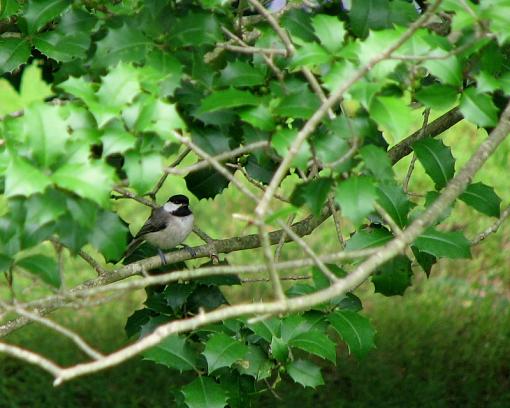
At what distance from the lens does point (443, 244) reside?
3.07 m

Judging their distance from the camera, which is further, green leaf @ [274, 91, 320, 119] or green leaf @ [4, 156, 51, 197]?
green leaf @ [274, 91, 320, 119]

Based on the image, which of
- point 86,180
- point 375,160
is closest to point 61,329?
point 86,180

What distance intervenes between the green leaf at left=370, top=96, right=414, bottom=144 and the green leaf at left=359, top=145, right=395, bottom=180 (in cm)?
13

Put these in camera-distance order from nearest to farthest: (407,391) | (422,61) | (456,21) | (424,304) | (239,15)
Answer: (456,21) < (422,61) < (239,15) < (407,391) < (424,304)

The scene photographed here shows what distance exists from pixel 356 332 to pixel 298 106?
99cm

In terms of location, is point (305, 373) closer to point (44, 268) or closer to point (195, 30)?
point (44, 268)

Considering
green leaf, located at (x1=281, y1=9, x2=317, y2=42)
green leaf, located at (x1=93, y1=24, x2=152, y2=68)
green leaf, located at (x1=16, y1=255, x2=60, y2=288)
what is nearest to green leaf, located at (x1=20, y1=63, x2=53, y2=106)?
green leaf, located at (x1=93, y1=24, x2=152, y2=68)

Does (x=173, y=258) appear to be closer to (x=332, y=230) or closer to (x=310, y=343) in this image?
(x=310, y=343)

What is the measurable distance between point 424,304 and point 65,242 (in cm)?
493

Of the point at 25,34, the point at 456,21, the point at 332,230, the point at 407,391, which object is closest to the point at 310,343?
the point at 456,21

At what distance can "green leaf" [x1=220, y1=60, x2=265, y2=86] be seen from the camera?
2.87 metres

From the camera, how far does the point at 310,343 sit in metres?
3.23

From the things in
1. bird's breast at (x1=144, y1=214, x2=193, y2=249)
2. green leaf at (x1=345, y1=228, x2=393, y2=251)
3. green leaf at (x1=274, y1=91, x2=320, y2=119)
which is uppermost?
green leaf at (x1=274, y1=91, x2=320, y2=119)

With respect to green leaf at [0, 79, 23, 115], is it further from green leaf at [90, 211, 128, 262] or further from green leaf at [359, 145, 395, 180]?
green leaf at [359, 145, 395, 180]
